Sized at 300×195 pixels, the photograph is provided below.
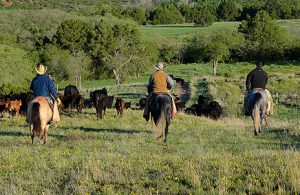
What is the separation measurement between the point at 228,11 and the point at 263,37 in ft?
199

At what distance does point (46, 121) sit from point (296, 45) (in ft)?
268

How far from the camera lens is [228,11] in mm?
155250

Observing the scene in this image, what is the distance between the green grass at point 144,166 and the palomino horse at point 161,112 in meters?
0.39

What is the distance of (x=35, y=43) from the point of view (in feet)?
270

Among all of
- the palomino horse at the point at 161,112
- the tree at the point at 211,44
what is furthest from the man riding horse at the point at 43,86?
the tree at the point at 211,44

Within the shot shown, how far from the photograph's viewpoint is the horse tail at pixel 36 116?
12664 mm

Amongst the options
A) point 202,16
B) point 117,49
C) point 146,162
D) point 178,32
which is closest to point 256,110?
point 146,162

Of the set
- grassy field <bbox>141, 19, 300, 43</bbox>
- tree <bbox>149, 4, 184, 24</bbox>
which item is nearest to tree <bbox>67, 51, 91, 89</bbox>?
grassy field <bbox>141, 19, 300, 43</bbox>

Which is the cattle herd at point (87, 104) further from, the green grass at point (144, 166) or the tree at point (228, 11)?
the tree at point (228, 11)

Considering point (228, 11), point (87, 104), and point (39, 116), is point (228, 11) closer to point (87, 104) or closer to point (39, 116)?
point (87, 104)

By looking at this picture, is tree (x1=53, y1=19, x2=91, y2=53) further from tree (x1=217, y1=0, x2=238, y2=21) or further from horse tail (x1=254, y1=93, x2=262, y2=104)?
tree (x1=217, y1=0, x2=238, y2=21)

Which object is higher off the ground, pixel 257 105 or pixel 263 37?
pixel 263 37

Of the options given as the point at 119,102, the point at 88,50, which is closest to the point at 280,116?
the point at 119,102

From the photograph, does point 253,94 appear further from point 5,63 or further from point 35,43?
point 35,43
